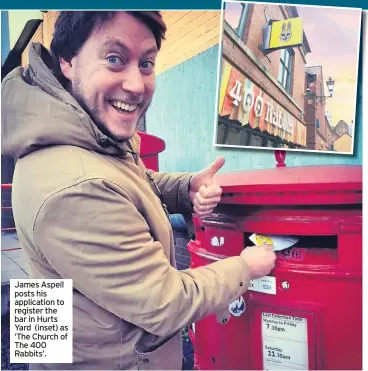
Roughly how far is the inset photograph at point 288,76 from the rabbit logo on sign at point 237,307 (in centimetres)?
48

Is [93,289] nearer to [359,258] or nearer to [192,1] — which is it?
[359,258]

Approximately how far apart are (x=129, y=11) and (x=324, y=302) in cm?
98

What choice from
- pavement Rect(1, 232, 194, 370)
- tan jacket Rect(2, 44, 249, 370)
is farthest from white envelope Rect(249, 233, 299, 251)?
pavement Rect(1, 232, 194, 370)

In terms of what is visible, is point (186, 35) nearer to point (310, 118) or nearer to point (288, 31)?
point (288, 31)

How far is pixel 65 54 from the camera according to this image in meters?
1.12

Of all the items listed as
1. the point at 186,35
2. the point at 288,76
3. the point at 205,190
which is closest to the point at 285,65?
the point at 288,76

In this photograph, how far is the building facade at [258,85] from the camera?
49.0 inches

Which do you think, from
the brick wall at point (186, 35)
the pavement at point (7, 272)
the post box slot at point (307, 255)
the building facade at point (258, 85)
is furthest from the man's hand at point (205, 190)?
the pavement at point (7, 272)

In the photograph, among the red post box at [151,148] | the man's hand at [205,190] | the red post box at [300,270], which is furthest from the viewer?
the red post box at [151,148]

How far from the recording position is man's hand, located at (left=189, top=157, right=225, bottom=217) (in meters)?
1.19

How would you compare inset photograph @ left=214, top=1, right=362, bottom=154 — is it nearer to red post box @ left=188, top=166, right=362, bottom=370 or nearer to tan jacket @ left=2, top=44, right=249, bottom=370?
red post box @ left=188, top=166, right=362, bottom=370

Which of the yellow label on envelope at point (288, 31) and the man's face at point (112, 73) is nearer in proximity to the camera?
the man's face at point (112, 73)

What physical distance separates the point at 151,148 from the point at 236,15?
20.4 inches

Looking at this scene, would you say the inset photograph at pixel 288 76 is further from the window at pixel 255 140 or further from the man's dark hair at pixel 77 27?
the man's dark hair at pixel 77 27
